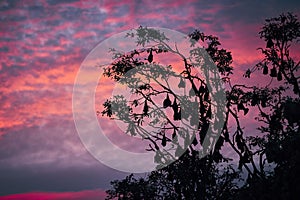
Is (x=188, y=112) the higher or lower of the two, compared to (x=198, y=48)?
lower

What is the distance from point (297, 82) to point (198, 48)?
19.3 feet

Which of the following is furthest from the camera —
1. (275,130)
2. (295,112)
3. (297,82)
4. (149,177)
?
(149,177)

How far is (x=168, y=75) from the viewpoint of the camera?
27078 millimetres

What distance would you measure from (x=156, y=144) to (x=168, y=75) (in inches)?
165

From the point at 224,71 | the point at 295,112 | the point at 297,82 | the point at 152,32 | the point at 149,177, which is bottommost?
the point at 295,112

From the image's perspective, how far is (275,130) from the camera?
25.5 meters

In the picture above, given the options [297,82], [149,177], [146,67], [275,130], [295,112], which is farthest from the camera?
[149,177]

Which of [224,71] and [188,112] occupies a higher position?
[224,71]

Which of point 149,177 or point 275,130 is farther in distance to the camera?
point 149,177

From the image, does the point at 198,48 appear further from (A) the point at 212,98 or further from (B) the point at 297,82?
(B) the point at 297,82

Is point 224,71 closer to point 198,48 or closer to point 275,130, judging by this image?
point 198,48

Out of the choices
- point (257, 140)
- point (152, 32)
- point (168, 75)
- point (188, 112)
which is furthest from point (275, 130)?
point (152, 32)

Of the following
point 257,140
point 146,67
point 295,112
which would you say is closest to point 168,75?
point 146,67

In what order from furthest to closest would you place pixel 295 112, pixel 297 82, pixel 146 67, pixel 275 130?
pixel 146 67, pixel 275 130, pixel 297 82, pixel 295 112
